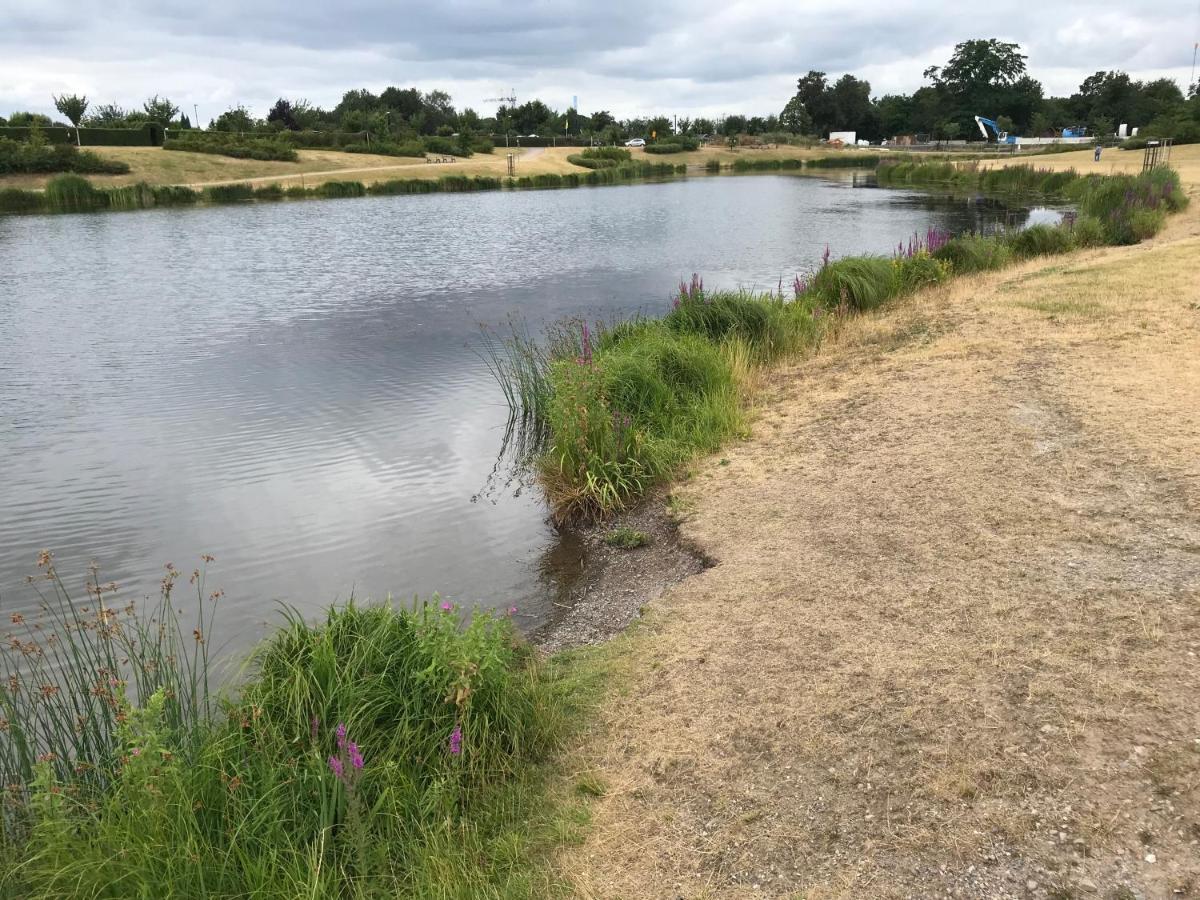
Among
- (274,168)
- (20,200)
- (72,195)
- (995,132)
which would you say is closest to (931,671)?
(20,200)

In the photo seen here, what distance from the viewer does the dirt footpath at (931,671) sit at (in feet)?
9.98

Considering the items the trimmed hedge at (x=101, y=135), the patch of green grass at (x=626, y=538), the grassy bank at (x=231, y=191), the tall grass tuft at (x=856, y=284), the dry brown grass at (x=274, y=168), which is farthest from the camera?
the trimmed hedge at (x=101, y=135)

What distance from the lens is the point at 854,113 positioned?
12250 centimetres

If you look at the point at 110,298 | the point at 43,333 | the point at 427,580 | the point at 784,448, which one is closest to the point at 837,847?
the point at 427,580

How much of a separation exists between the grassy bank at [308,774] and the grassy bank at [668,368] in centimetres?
353

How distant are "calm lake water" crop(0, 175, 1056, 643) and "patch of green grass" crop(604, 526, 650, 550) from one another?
0.60 metres

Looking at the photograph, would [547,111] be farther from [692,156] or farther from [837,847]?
[837,847]

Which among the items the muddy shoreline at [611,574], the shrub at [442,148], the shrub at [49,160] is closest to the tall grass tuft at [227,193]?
the shrub at [49,160]

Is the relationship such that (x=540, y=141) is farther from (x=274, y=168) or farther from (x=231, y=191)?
(x=231, y=191)

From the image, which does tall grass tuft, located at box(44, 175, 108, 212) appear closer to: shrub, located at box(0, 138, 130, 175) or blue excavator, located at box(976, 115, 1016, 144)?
shrub, located at box(0, 138, 130, 175)

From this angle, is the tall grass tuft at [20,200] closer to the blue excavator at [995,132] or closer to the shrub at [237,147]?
the shrub at [237,147]

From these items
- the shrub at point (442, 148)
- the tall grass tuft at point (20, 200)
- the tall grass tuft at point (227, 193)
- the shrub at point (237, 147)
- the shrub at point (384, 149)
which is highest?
the shrub at point (442, 148)

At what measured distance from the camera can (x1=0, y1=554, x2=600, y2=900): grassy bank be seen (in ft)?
10.2

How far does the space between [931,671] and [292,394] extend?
31.6 ft
